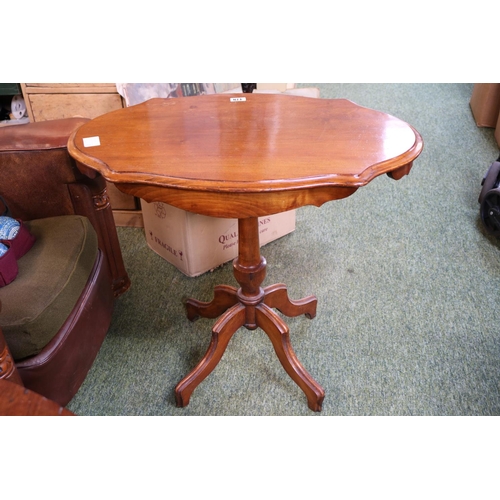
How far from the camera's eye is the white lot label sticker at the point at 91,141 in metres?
1.19

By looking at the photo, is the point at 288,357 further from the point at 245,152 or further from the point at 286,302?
the point at 245,152

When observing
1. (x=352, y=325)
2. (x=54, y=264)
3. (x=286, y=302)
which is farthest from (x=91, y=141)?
(x=352, y=325)

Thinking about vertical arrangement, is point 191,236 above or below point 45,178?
below

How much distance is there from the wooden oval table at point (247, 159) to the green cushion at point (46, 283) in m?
0.30

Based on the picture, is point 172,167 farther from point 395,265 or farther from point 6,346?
point 395,265

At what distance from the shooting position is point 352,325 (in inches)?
68.4

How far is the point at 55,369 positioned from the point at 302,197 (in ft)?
2.64

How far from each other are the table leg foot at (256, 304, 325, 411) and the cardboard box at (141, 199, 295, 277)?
508mm

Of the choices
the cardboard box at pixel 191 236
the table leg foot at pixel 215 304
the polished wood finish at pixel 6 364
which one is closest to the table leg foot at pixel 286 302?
the table leg foot at pixel 215 304

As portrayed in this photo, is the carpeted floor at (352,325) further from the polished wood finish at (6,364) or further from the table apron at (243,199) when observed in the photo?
the table apron at (243,199)

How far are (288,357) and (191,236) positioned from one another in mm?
673

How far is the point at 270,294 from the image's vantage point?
1.57 meters

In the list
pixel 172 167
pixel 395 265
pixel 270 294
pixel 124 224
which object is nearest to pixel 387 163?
pixel 172 167

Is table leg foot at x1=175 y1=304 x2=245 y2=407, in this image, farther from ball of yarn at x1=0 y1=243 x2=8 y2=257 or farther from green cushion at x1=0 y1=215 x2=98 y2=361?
ball of yarn at x1=0 y1=243 x2=8 y2=257
